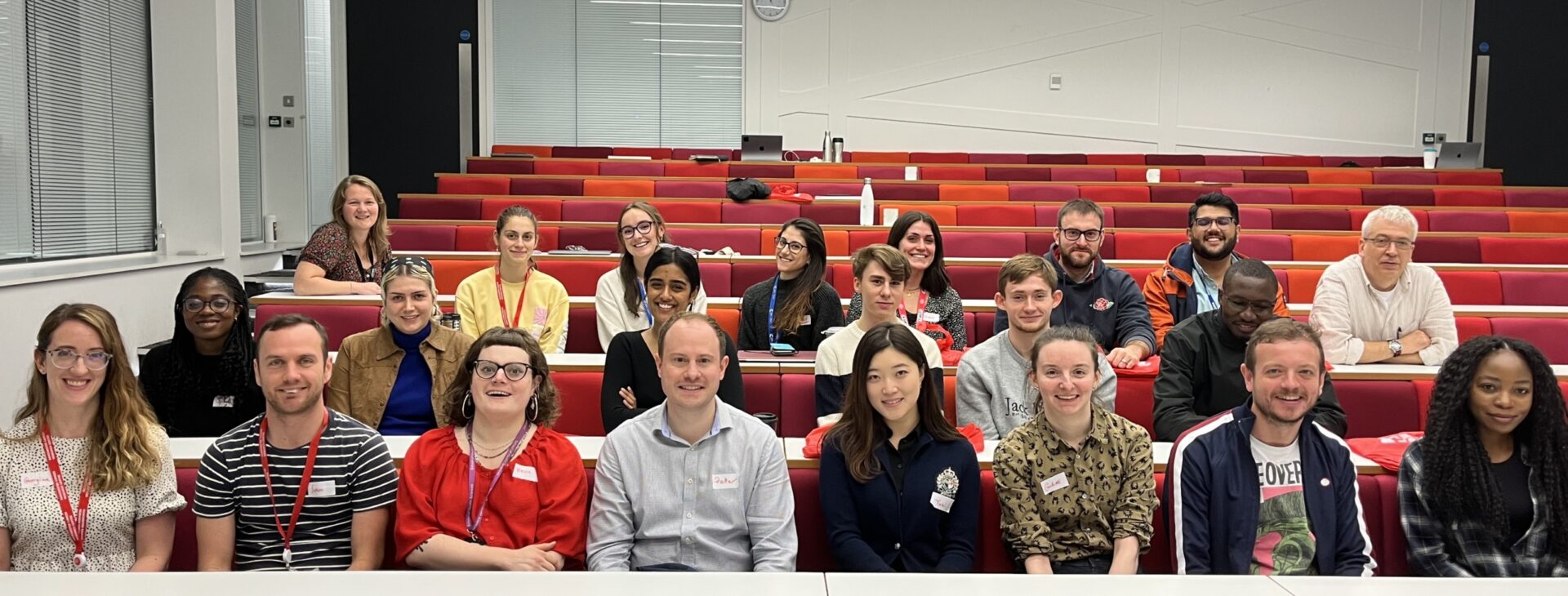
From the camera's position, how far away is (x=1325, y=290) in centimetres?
337

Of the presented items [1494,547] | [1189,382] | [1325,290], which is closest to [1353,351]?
[1325,290]

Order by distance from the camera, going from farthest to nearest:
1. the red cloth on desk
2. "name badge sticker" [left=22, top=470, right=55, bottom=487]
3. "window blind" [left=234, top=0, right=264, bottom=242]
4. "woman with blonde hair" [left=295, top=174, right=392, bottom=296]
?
"window blind" [left=234, top=0, right=264, bottom=242] < "woman with blonde hair" [left=295, top=174, right=392, bottom=296] < the red cloth on desk < "name badge sticker" [left=22, top=470, right=55, bottom=487]

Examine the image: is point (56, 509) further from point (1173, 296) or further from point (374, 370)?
point (1173, 296)

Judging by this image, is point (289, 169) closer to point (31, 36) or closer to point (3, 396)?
point (31, 36)

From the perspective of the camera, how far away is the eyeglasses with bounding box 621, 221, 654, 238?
3.92 meters

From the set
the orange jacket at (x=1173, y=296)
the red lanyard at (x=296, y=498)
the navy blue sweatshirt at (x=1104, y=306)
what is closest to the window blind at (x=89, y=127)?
the red lanyard at (x=296, y=498)

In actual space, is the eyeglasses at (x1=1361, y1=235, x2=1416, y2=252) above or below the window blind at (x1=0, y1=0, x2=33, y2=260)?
below

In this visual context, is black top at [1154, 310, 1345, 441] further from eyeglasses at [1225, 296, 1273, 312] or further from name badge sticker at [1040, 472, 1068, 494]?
name badge sticker at [1040, 472, 1068, 494]

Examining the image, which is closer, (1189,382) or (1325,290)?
(1189,382)

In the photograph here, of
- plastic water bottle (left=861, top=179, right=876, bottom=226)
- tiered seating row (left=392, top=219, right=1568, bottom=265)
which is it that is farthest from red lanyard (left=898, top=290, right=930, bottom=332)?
plastic water bottle (left=861, top=179, right=876, bottom=226)

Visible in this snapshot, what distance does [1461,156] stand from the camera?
9.74 m

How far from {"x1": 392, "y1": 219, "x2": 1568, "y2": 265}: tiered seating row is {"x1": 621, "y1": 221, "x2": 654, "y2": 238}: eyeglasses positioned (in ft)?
5.84

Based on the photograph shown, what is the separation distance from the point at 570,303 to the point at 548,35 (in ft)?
24.2

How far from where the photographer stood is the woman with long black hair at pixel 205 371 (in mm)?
2754
